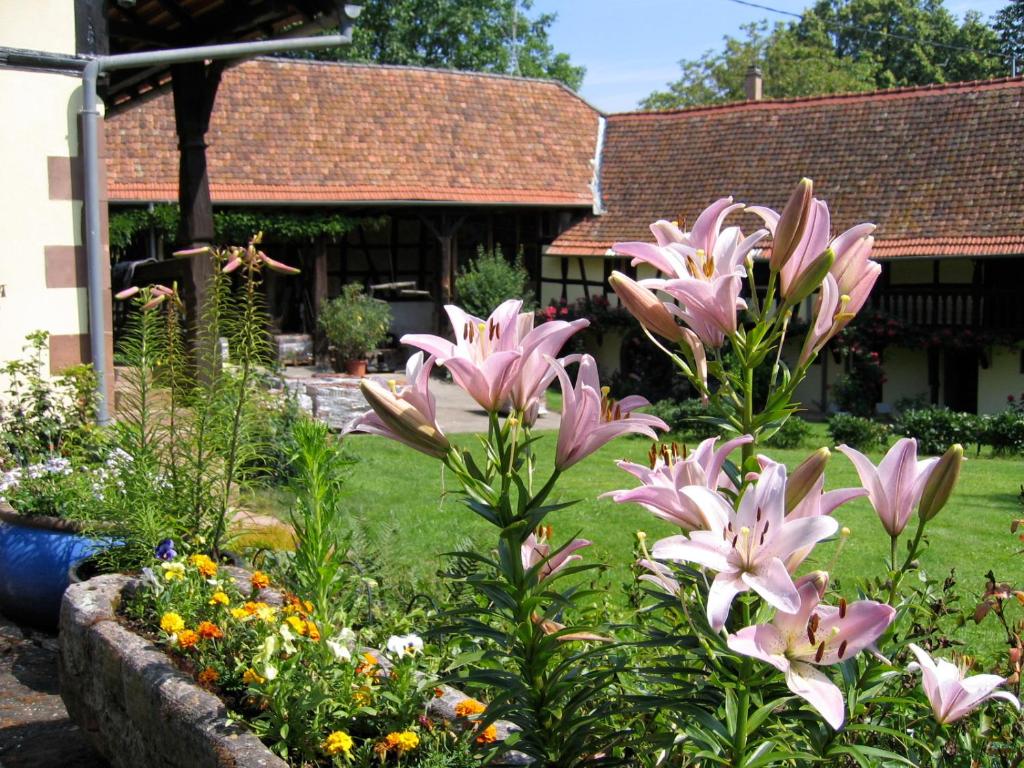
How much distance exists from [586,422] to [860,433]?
14006 mm

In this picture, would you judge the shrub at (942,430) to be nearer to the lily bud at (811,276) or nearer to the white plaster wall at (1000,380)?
the white plaster wall at (1000,380)

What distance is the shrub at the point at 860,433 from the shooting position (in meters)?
15.5

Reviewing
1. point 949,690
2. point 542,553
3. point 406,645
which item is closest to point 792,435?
point 406,645

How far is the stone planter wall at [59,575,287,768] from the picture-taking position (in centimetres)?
316

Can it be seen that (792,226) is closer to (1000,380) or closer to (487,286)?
(487,286)

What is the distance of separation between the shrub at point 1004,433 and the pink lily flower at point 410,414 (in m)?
14.8

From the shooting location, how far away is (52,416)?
6.90 metres

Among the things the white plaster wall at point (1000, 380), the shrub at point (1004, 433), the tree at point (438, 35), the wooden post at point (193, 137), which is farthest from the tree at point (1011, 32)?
the wooden post at point (193, 137)

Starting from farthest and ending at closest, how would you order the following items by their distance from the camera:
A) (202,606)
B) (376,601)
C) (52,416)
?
(52,416), (376,601), (202,606)

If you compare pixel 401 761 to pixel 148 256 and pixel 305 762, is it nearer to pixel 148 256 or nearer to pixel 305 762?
pixel 305 762

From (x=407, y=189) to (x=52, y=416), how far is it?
46.6 feet

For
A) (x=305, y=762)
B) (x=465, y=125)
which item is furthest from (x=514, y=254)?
(x=305, y=762)

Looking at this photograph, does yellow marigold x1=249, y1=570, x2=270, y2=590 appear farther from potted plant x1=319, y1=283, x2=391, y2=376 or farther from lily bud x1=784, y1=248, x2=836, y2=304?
potted plant x1=319, y1=283, x2=391, y2=376

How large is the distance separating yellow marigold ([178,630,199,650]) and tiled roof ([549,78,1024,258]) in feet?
56.9
